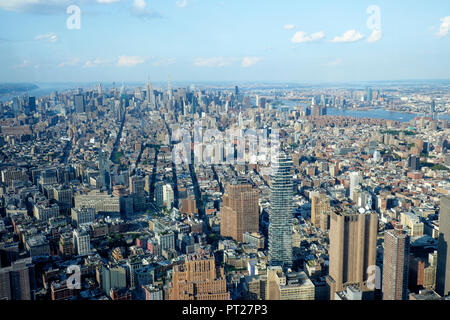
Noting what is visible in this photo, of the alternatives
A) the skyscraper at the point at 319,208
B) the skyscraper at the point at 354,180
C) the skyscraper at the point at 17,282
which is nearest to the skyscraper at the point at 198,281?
the skyscraper at the point at 17,282

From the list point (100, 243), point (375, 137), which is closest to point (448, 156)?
point (375, 137)

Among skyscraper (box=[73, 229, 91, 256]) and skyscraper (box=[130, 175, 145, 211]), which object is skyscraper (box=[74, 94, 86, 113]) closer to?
skyscraper (box=[130, 175, 145, 211])

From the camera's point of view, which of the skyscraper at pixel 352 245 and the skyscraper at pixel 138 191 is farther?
the skyscraper at pixel 138 191

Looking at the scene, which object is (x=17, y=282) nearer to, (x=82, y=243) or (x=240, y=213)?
(x=82, y=243)

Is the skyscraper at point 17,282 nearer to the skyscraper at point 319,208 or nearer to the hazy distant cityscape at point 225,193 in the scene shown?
the hazy distant cityscape at point 225,193

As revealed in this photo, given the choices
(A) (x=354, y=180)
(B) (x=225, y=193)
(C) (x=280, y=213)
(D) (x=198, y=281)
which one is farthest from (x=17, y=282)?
(A) (x=354, y=180)
